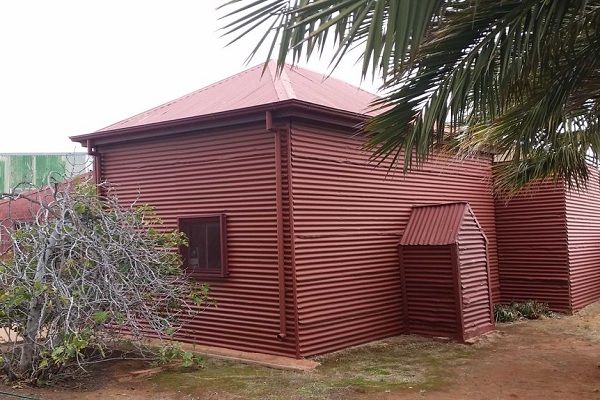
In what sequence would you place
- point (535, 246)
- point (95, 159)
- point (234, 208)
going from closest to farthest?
1. point (234, 208)
2. point (95, 159)
3. point (535, 246)

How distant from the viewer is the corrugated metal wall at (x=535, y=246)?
43.0 ft

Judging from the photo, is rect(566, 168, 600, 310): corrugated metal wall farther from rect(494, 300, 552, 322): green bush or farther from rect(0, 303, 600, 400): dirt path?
rect(0, 303, 600, 400): dirt path

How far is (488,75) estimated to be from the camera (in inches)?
181

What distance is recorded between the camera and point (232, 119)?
362 inches

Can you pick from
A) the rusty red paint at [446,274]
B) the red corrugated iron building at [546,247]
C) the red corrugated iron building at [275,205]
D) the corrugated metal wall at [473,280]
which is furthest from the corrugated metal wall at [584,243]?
the red corrugated iron building at [275,205]

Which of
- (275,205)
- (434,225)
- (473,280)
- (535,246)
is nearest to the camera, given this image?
(275,205)

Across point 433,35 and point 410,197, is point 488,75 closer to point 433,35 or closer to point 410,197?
point 433,35

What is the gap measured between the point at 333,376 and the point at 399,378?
88cm

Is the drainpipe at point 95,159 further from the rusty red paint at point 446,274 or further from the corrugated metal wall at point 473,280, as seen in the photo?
the corrugated metal wall at point 473,280

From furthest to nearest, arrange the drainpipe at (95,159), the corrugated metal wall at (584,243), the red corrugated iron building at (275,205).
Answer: the corrugated metal wall at (584,243), the drainpipe at (95,159), the red corrugated iron building at (275,205)

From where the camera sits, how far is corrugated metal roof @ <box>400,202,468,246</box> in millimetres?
10053

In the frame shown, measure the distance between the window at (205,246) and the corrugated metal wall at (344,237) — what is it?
1420 mm

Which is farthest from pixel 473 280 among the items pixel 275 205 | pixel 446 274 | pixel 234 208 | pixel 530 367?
pixel 234 208

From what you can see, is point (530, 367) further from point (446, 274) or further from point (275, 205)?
point (275, 205)
